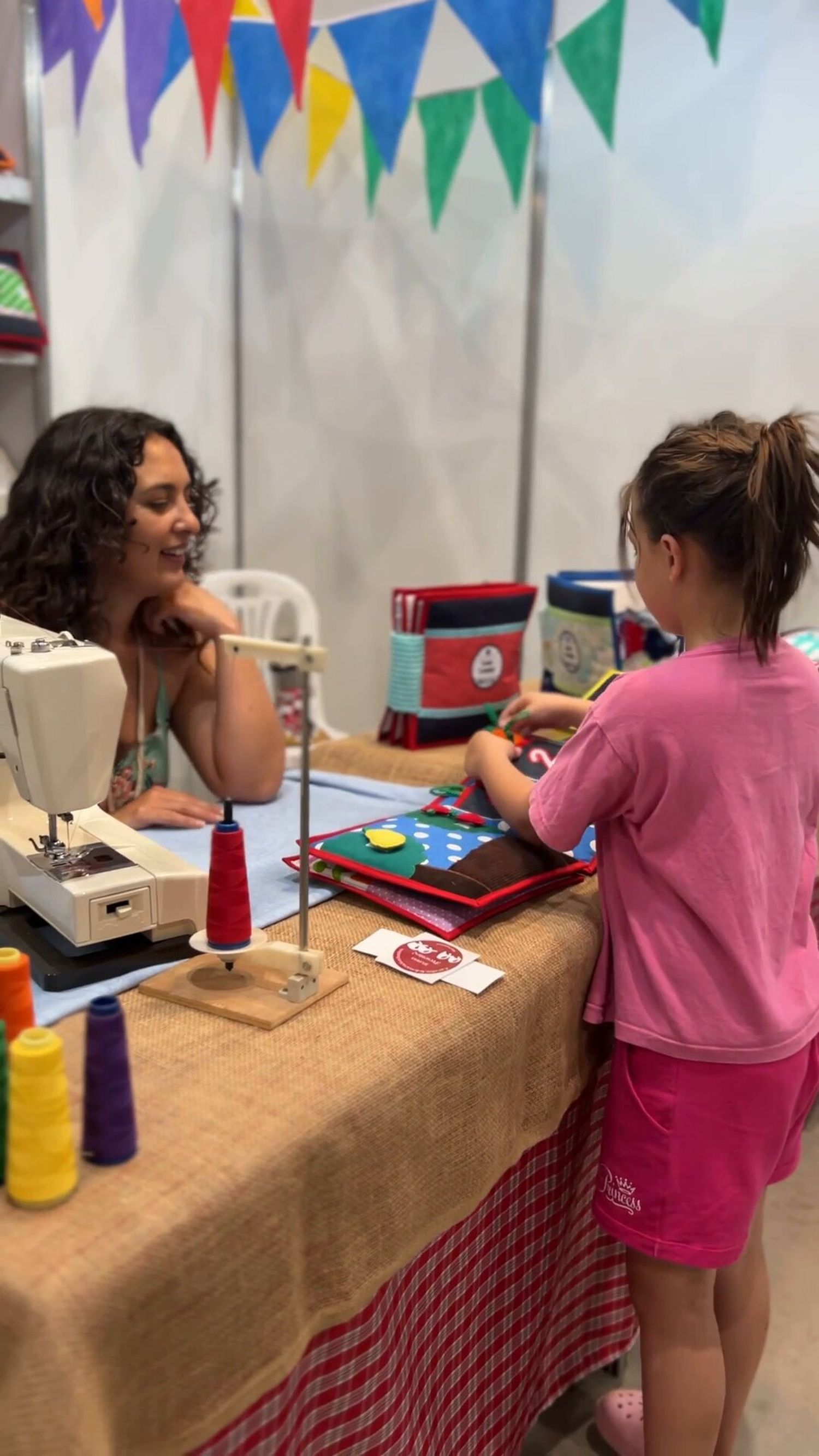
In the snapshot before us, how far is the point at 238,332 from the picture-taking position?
12.1 ft

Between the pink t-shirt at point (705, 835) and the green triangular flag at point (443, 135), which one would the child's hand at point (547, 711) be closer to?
the pink t-shirt at point (705, 835)

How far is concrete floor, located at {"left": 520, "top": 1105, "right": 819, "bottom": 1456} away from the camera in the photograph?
61.3 inches

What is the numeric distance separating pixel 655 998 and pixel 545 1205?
0.37 meters

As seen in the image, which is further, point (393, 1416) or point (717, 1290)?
point (717, 1290)

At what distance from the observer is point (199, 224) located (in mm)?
3471

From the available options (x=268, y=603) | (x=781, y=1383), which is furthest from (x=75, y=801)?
(x=268, y=603)

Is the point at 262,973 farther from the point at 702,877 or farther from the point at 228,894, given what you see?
the point at 702,877

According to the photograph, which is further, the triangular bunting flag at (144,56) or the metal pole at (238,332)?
the metal pole at (238,332)

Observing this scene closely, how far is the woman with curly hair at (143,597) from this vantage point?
1.61 metres

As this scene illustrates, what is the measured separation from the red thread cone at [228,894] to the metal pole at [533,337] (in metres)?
2.32

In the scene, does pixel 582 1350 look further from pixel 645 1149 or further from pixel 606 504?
pixel 606 504

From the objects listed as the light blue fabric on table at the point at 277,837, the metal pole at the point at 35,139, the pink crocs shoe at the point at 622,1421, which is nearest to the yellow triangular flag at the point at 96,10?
the metal pole at the point at 35,139

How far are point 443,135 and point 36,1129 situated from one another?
10.2 ft

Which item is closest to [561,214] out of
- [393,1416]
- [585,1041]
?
[585,1041]
